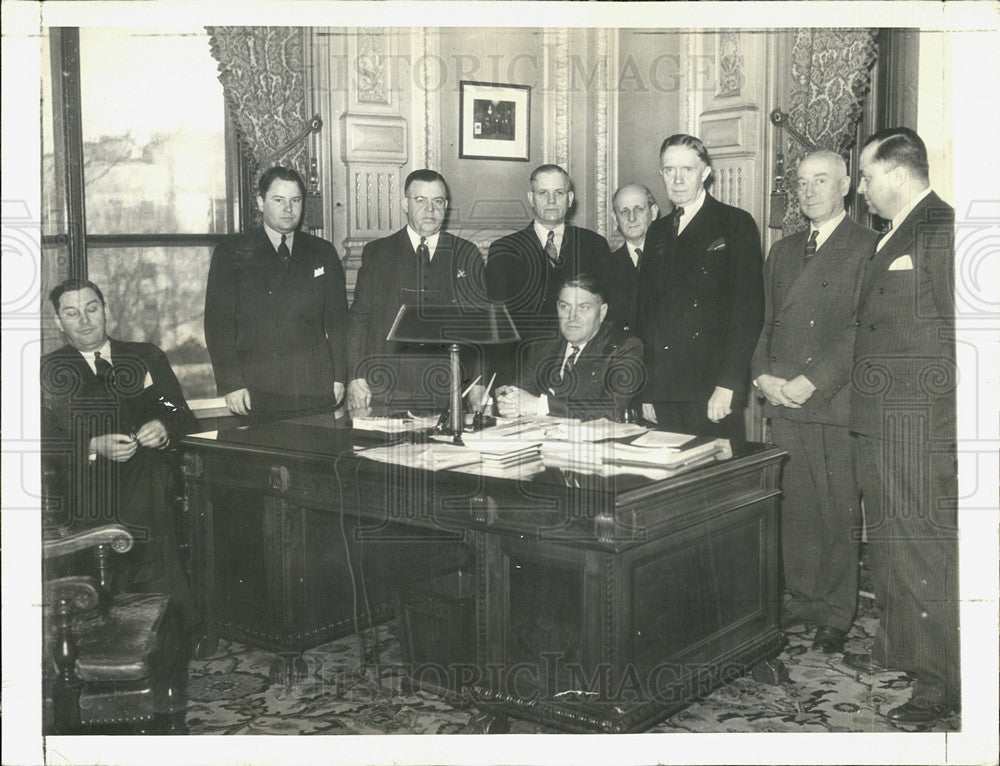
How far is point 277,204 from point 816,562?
237 cm

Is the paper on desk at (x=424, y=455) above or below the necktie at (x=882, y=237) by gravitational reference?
below

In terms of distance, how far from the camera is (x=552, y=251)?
371 centimetres

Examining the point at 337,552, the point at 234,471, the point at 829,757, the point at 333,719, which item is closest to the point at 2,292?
the point at 234,471

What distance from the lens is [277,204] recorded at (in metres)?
3.72

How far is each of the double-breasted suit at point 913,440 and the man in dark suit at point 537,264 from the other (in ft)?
3.55

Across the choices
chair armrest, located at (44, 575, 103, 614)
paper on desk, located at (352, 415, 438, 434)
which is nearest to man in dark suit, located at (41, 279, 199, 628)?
chair armrest, located at (44, 575, 103, 614)

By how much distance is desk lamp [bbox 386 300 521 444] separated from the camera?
3.05 meters

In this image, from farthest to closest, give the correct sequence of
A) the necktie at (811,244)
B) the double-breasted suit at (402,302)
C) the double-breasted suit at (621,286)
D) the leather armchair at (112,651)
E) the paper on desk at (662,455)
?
the double-breasted suit at (621,286), the double-breasted suit at (402,302), the necktie at (811,244), the paper on desk at (662,455), the leather armchair at (112,651)

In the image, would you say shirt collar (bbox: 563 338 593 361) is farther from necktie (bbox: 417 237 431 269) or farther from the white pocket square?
the white pocket square

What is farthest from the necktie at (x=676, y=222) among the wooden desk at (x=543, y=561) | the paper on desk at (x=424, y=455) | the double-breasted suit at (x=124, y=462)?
the double-breasted suit at (x=124, y=462)

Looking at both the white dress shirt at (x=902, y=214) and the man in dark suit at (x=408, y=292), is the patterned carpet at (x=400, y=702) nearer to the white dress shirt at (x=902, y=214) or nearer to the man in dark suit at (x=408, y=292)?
the man in dark suit at (x=408, y=292)

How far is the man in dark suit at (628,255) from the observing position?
3.74 metres

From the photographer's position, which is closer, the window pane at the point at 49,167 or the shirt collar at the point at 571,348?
the window pane at the point at 49,167

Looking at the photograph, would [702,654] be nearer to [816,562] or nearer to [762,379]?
[816,562]
